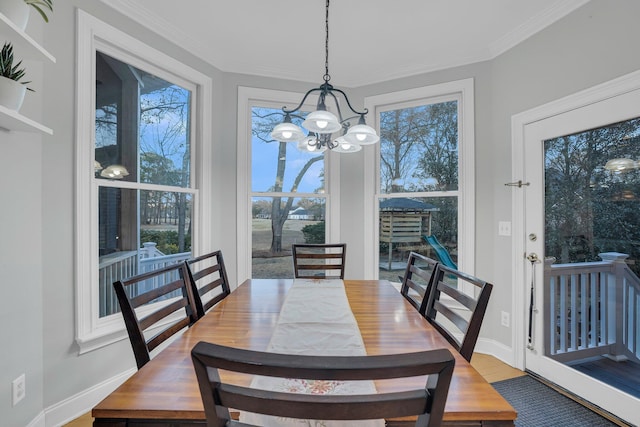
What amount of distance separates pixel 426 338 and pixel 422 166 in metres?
2.07

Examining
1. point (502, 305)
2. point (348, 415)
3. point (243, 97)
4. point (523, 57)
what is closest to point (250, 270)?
point (243, 97)

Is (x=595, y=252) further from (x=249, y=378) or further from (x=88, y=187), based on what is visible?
(x=88, y=187)

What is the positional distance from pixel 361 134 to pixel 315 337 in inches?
41.7

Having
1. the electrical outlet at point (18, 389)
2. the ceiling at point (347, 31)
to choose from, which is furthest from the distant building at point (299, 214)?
the electrical outlet at point (18, 389)

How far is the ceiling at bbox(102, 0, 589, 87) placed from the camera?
2.04m

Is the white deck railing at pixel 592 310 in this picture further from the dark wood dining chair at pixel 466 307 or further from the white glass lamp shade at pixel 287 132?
the white glass lamp shade at pixel 287 132

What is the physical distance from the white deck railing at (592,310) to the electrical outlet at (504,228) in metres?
0.35

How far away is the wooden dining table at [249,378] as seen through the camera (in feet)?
2.46

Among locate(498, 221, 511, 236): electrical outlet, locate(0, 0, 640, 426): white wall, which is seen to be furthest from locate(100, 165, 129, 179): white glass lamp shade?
locate(498, 221, 511, 236): electrical outlet

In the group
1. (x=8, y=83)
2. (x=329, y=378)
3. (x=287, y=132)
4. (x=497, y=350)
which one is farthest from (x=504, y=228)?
(x=8, y=83)

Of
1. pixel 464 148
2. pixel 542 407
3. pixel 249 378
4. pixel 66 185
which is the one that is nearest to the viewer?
pixel 249 378

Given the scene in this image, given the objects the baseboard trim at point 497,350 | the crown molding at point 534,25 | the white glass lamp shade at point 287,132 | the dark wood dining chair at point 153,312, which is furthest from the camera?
the baseboard trim at point 497,350

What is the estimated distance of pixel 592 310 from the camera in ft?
6.40

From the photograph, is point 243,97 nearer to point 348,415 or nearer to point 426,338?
point 426,338
